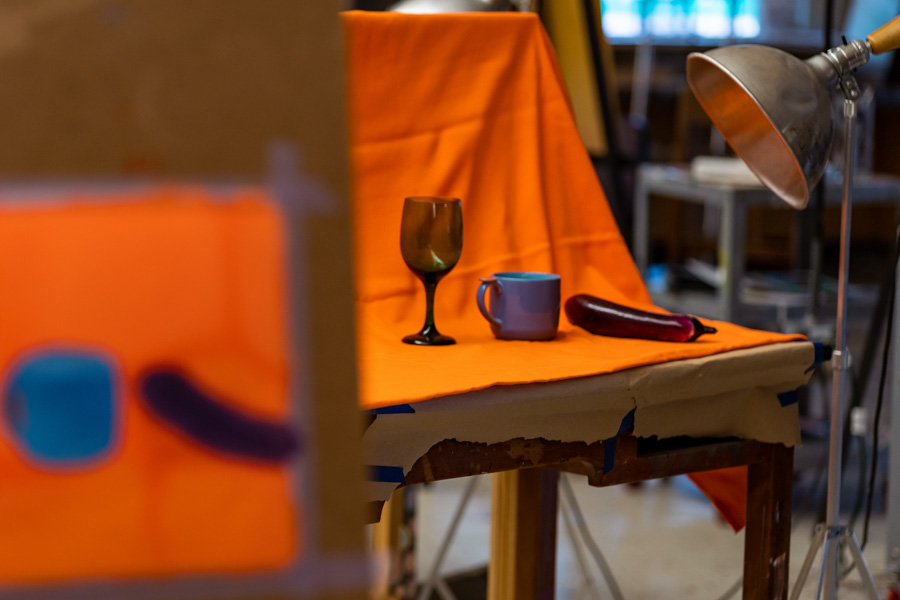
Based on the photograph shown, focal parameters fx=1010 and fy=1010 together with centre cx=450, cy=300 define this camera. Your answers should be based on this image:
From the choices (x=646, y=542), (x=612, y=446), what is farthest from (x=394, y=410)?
(x=646, y=542)

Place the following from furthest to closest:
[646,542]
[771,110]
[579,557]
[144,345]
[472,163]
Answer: [646,542] → [579,557] → [472,163] → [771,110] → [144,345]

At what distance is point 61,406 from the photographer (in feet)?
1.40

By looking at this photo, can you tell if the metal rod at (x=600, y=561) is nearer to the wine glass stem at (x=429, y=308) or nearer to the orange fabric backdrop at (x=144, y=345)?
the wine glass stem at (x=429, y=308)

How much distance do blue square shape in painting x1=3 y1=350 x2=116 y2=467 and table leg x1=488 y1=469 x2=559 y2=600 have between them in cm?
92

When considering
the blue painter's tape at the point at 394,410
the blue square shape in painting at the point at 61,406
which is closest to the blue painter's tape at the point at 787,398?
the blue painter's tape at the point at 394,410

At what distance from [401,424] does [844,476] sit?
1.73 meters

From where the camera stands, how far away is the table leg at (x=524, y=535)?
4.30 feet

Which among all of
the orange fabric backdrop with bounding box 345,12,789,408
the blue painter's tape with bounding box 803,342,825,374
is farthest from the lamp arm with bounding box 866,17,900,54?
the orange fabric backdrop with bounding box 345,12,789,408

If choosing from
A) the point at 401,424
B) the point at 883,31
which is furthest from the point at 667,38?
the point at 401,424

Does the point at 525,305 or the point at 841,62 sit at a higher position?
the point at 841,62

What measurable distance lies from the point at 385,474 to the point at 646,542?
127 cm

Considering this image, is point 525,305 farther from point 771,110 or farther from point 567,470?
point 771,110

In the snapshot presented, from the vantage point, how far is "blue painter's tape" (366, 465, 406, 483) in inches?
33.1

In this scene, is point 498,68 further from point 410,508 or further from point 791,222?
point 791,222
